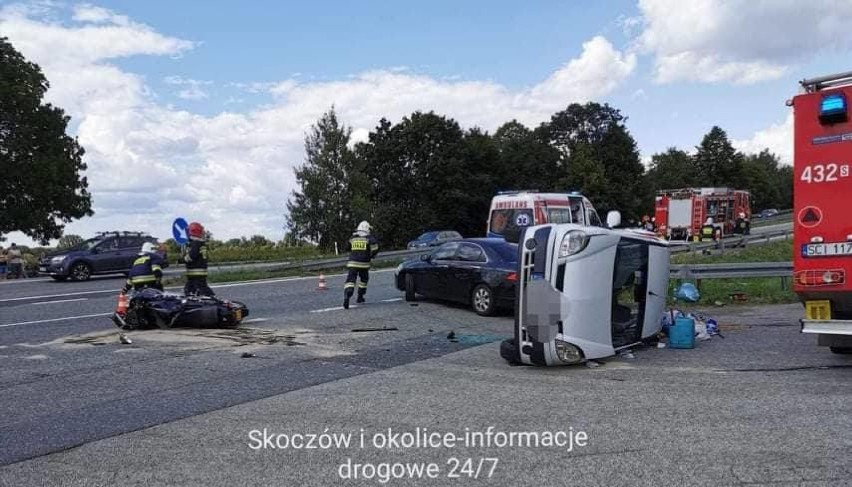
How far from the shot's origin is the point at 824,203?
7.77 metres

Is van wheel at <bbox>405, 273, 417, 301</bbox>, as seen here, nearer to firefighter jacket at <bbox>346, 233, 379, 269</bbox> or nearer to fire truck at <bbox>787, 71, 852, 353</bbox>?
firefighter jacket at <bbox>346, 233, 379, 269</bbox>

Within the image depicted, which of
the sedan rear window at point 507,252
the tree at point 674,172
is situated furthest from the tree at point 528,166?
the sedan rear window at point 507,252

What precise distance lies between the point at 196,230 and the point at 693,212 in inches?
1155

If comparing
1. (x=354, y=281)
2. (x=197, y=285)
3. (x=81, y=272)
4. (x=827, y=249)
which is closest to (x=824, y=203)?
(x=827, y=249)

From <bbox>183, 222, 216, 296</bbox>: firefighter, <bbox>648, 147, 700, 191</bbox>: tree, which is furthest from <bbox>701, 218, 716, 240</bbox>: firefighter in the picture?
<bbox>648, 147, 700, 191</bbox>: tree

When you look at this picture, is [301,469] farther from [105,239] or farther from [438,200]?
[438,200]

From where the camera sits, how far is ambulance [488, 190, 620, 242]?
1931cm

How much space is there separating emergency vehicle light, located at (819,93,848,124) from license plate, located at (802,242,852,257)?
1332 millimetres

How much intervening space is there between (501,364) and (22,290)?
18.7m

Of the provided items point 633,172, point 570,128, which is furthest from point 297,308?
point 570,128

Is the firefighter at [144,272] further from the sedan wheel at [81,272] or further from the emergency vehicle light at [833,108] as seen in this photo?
the sedan wheel at [81,272]

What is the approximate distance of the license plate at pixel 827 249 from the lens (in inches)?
300

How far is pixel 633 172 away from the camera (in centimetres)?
7325

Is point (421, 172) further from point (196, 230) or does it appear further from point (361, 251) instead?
point (196, 230)
